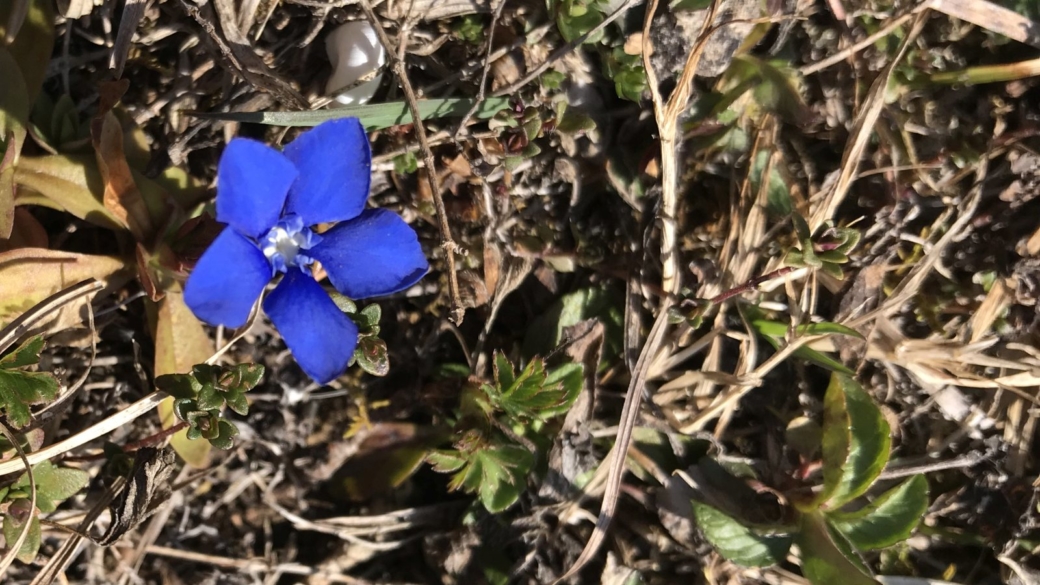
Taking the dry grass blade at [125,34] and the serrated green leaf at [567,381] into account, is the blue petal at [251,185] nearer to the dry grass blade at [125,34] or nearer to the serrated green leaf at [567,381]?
the dry grass blade at [125,34]

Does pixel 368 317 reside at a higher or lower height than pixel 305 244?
lower

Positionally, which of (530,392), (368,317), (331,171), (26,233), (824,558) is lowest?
(824,558)

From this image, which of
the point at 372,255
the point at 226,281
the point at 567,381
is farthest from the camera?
the point at 567,381

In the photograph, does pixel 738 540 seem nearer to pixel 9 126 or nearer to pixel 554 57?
pixel 554 57

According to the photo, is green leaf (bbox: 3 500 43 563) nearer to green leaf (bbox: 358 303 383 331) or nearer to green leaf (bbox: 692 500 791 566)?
green leaf (bbox: 358 303 383 331)

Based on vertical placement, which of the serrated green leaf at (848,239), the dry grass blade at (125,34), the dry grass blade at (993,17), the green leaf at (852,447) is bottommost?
the green leaf at (852,447)

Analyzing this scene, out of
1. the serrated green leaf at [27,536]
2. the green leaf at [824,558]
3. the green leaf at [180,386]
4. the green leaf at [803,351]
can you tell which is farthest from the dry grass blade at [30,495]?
the green leaf at [824,558]

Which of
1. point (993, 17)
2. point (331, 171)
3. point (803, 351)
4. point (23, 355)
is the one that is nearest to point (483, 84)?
point (331, 171)
